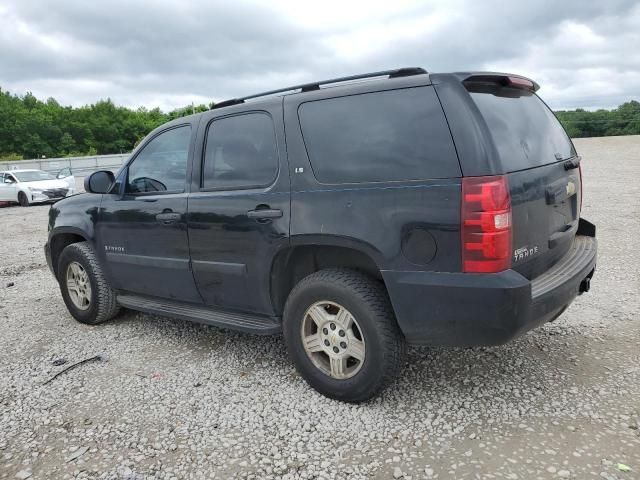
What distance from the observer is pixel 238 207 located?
11.4 ft

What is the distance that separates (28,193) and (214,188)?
1692 cm

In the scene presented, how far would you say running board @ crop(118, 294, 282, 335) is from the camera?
352cm

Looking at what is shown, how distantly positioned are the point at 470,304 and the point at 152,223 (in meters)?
2.57

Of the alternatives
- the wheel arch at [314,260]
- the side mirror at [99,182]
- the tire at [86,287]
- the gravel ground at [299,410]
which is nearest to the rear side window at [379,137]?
the wheel arch at [314,260]

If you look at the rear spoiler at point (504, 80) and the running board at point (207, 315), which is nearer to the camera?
the rear spoiler at point (504, 80)

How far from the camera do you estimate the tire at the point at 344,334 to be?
295 cm

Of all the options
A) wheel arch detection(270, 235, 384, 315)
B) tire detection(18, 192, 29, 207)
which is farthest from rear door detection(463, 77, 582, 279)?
tire detection(18, 192, 29, 207)

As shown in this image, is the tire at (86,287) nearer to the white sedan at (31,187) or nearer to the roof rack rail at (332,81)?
the roof rack rail at (332,81)

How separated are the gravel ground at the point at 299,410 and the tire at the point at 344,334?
0.54 ft

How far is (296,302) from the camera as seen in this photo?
3227 millimetres

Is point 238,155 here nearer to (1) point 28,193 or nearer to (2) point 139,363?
(2) point 139,363

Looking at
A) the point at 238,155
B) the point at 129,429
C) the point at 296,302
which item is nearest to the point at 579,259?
the point at 296,302

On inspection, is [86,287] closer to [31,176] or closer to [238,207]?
[238,207]

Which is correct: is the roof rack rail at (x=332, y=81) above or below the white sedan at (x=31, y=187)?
above
